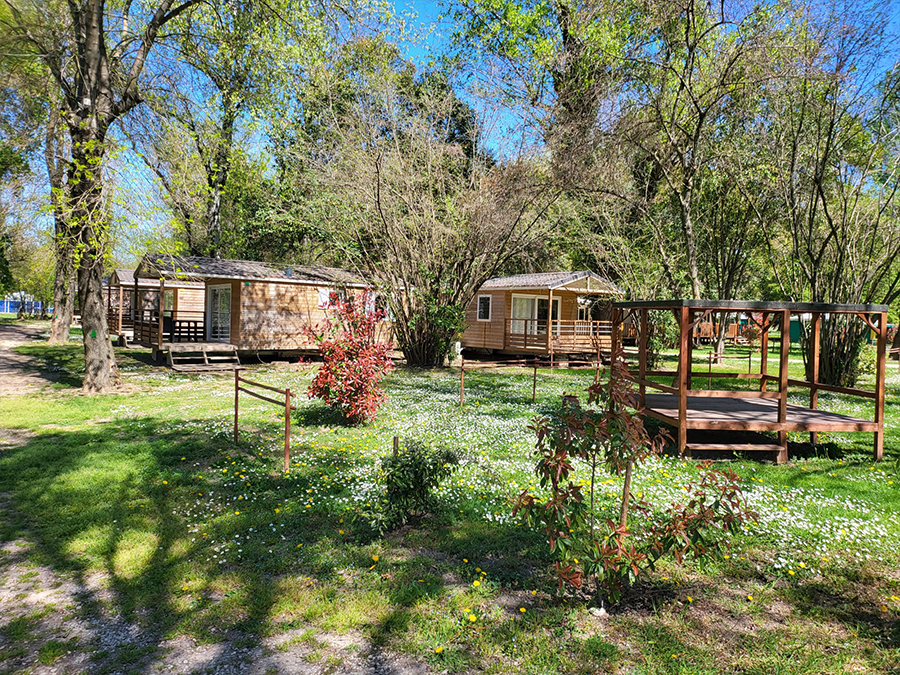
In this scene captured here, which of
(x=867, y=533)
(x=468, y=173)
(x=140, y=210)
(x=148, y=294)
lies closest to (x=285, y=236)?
(x=148, y=294)

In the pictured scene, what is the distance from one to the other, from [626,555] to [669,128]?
11944 mm

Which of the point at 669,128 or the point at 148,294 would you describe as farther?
the point at 148,294

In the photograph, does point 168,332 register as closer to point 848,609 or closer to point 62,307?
point 62,307

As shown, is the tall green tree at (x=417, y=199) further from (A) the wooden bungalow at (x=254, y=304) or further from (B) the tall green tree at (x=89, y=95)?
(B) the tall green tree at (x=89, y=95)

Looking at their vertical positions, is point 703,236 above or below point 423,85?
below

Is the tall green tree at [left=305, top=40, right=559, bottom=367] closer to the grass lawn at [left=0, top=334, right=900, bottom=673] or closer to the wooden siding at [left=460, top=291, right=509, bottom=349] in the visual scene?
the wooden siding at [left=460, top=291, right=509, bottom=349]

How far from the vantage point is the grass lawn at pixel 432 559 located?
11.2 feet

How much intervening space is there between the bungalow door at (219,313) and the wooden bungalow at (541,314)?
10091 millimetres

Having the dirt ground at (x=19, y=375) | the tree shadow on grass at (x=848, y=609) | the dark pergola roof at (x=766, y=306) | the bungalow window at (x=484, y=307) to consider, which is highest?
the bungalow window at (x=484, y=307)

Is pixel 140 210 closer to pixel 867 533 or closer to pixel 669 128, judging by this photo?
pixel 669 128

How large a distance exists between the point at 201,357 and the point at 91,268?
7.72 metres

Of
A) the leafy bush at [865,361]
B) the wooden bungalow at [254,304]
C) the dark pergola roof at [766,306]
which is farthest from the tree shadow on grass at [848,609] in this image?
the wooden bungalow at [254,304]

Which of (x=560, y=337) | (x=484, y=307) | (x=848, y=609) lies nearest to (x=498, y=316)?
(x=484, y=307)

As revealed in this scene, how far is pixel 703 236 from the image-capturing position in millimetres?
24266
